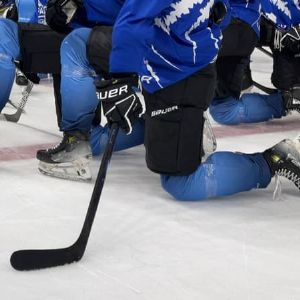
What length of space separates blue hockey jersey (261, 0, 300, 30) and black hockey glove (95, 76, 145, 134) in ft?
5.15

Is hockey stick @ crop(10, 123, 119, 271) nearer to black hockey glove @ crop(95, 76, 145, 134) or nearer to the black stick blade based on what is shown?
the black stick blade

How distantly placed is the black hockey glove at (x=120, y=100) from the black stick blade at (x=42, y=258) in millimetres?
329

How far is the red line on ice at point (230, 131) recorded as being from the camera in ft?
7.25

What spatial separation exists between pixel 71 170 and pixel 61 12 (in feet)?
1.58

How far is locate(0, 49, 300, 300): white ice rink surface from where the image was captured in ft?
3.88

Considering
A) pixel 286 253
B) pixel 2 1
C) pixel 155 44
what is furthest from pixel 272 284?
pixel 2 1

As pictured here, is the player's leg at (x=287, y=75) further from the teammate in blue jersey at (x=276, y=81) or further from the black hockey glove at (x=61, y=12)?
the black hockey glove at (x=61, y=12)

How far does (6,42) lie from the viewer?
6.66ft

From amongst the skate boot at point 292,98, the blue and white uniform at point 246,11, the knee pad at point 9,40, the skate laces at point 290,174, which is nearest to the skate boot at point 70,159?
the knee pad at point 9,40

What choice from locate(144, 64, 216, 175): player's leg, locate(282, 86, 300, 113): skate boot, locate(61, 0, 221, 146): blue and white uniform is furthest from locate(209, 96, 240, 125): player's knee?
locate(144, 64, 216, 175): player's leg

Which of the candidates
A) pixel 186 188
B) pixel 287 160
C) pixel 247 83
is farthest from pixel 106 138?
pixel 247 83

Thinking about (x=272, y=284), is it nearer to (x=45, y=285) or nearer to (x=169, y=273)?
(x=169, y=273)

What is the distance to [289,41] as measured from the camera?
2875 mm

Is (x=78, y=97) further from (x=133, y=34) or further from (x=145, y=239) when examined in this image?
(x=145, y=239)
